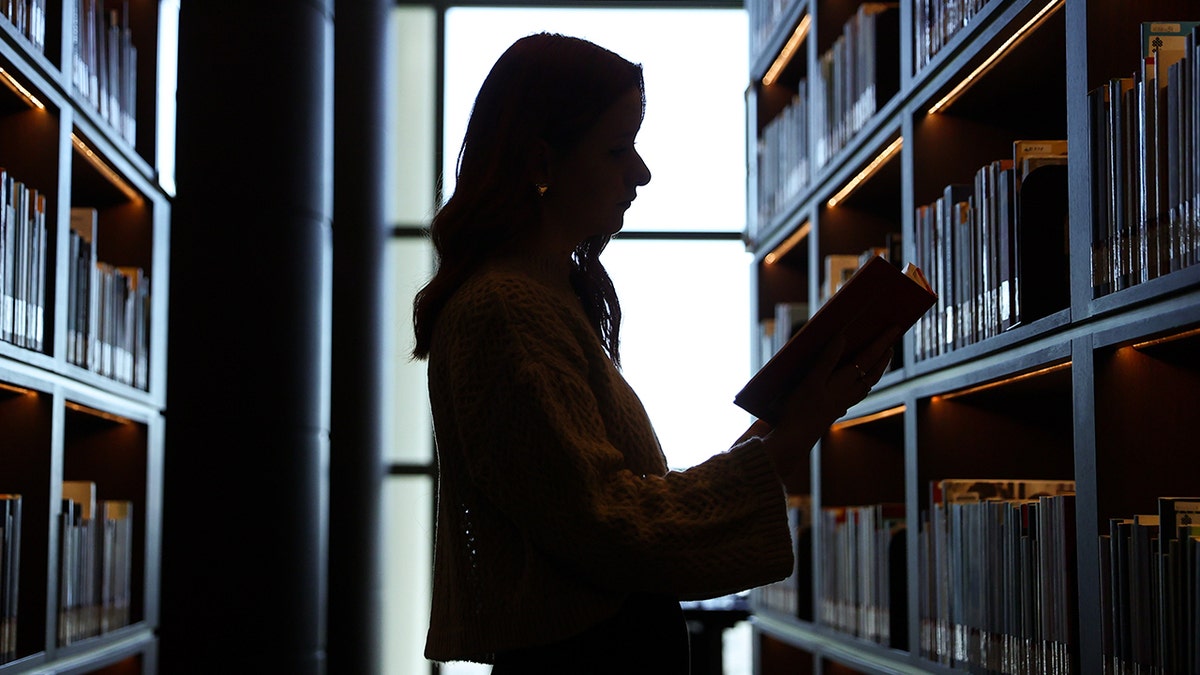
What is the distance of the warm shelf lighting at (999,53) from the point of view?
1.81 metres

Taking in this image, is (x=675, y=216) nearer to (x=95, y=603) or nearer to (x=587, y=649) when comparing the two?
(x=95, y=603)

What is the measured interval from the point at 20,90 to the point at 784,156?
2.12m

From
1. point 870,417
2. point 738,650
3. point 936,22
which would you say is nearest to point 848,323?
point 936,22

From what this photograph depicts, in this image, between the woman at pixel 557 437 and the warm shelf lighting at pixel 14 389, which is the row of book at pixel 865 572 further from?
the warm shelf lighting at pixel 14 389

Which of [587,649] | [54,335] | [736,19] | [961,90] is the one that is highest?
[736,19]

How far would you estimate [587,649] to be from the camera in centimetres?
114

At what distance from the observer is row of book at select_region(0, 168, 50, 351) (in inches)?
91.6

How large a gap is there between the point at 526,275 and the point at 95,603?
2.23m

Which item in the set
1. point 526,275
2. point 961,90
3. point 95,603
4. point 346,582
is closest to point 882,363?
point 526,275

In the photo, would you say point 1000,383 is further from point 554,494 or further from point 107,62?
point 107,62

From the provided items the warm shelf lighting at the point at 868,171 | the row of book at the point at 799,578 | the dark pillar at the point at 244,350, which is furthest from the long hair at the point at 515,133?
the dark pillar at the point at 244,350

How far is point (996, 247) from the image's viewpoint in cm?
200

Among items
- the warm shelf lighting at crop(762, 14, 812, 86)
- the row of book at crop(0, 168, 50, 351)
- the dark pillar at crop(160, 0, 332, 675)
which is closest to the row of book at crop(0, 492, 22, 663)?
the row of book at crop(0, 168, 50, 351)

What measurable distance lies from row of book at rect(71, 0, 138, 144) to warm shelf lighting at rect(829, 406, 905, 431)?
6.18 feet
